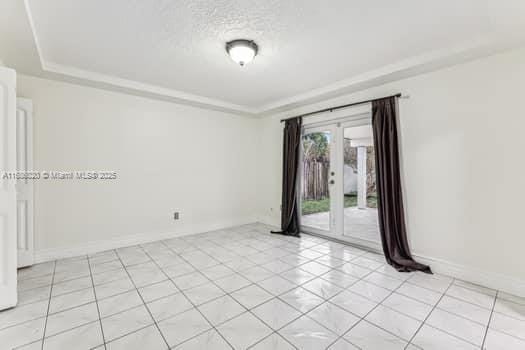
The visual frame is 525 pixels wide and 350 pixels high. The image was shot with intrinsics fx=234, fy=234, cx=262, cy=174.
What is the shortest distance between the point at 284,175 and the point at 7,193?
3.63 metres

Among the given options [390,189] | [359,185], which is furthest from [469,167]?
[359,185]

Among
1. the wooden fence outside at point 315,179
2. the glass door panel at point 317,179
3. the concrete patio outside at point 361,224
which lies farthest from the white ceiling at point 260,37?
the concrete patio outside at point 361,224

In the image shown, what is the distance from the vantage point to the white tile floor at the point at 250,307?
1.67 meters

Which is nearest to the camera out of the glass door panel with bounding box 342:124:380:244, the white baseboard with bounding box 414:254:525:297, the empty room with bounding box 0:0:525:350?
the empty room with bounding box 0:0:525:350

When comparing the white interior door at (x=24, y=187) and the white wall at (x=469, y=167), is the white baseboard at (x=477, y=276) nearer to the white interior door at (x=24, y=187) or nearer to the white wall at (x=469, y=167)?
the white wall at (x=469, y=167)

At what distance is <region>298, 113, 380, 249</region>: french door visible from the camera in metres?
3.60

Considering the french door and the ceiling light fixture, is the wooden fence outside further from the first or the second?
the ceiling light fixture

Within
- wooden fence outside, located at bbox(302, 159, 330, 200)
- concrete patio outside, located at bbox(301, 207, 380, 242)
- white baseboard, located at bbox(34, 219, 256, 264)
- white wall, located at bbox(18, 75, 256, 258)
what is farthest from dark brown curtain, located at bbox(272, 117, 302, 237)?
white baseboard, located at bbox(34, 219, 256, 264)

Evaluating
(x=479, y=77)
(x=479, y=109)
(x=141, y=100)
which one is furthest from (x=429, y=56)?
(x=141, y=100)

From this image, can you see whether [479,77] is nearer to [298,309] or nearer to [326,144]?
[326,144]

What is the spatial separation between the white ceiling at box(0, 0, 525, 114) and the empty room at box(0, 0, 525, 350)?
0.02 metres

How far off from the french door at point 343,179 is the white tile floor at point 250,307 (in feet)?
2.25

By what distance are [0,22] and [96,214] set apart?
237cm

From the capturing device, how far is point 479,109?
250 centimetres
